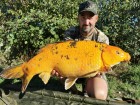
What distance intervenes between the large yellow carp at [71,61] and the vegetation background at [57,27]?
197 cm

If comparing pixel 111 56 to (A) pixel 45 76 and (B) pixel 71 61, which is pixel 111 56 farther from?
(A) pixel 45 76

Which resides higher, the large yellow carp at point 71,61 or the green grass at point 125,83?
the large yellow carp at point 71,61

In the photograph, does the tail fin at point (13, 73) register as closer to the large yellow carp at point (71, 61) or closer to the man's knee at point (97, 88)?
the large yellow carp at point (71, 61)

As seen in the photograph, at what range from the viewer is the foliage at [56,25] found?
532 centimetres

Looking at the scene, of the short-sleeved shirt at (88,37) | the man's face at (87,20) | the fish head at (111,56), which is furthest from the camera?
the short-sleeved shirt at (88,37)

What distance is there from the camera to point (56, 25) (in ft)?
17.6

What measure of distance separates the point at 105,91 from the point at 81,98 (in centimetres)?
46

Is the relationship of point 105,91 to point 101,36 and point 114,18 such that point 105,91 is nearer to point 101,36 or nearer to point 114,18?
point 101,36

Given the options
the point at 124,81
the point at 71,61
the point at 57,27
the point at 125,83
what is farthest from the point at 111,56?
the point at 57,27

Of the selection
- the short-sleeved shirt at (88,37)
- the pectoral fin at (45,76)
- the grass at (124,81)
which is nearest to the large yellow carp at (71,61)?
the pectoral fin at (45,76)

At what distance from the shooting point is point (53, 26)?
17.6 feet

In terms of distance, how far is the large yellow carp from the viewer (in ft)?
10.2

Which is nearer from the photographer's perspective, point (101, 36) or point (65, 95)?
point (65, 95)

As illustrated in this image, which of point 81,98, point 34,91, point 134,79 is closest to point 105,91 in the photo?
point 81,98
